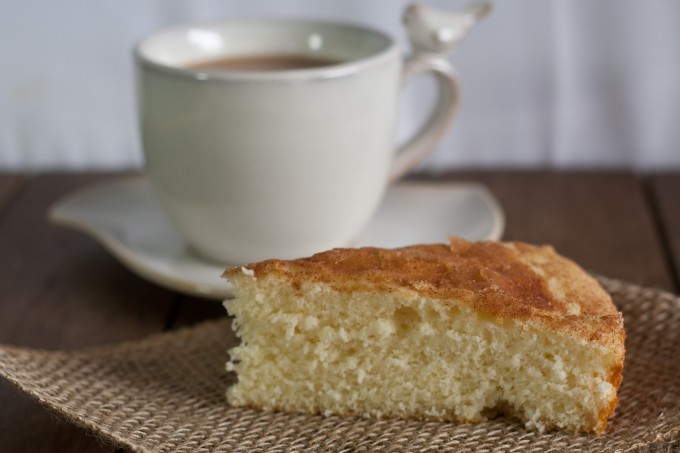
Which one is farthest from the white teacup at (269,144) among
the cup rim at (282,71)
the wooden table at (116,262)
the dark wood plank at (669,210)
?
the dark wood plank at (669,210)

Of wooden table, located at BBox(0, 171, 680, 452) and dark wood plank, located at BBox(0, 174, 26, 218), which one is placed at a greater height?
wooden table, located at BBox(0, 171, 680, 452)

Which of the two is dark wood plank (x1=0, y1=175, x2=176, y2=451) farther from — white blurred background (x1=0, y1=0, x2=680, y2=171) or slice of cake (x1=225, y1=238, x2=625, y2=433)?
white blurred background (x1=0, y1=0, x2=680, y2=171)

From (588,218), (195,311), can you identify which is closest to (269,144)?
(195,311)

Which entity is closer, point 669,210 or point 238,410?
point 238,410

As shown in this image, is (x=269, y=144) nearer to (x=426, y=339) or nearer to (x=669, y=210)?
(x=426, y=339)

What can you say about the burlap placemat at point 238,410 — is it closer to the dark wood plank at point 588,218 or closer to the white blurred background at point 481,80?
the dark wood plank at point 588,218

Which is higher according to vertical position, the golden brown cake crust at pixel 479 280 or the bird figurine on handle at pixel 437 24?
the bird figurine on handle at pixel 437 24

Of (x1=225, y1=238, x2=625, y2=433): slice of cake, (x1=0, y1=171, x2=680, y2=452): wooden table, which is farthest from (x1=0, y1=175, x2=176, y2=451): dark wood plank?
(x1=225, y1=238, x2=625, y2=433): slice of cake

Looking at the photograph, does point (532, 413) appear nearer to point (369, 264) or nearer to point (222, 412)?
point (369, 264)
